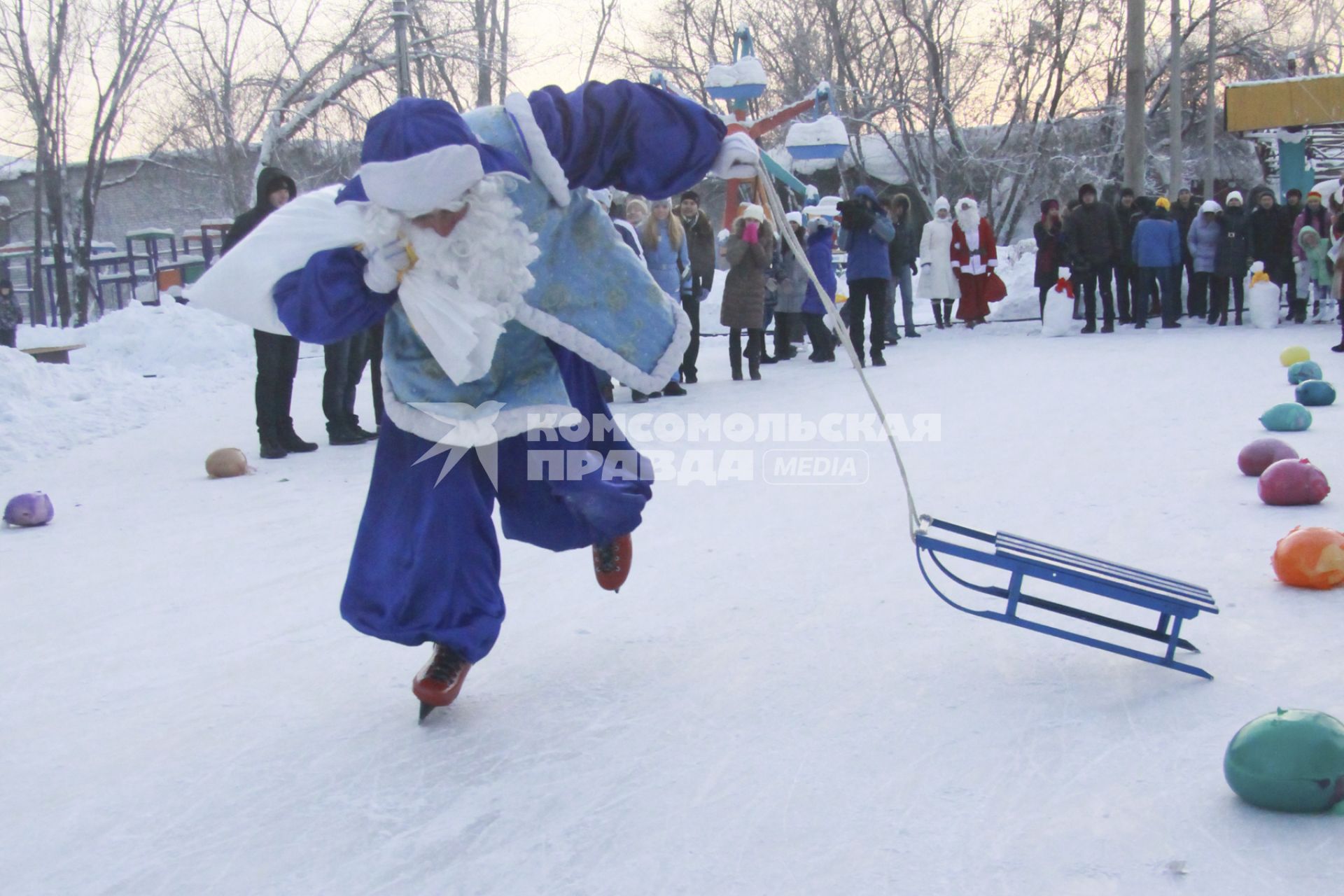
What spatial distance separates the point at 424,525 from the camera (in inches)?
116

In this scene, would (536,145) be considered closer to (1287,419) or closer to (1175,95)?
(1287,419)

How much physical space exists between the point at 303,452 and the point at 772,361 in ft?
18.8

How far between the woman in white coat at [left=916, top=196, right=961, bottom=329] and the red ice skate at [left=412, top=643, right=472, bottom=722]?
41.7 feet

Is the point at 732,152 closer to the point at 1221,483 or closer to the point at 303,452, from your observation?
the point at 1221,483

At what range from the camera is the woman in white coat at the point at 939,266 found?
49.7 feet

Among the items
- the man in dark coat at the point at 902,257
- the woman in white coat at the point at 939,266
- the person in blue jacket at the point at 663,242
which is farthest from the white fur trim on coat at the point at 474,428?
the woman in white coat at the point at 939,266

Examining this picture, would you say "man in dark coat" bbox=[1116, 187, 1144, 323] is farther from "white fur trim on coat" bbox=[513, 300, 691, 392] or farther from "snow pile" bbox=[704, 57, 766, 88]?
"white fur trim on coat" bbox=[513, 300, 691, 392]

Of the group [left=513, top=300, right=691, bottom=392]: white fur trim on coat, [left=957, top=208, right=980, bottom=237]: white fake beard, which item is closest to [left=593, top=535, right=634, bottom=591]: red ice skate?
[left=513, top=300, right=691, bottom=392]: white fur trim on coat

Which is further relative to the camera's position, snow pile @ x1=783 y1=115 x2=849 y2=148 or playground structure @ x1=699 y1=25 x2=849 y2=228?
snow pile @ x1=783 y1=115 x2=849 y2=148

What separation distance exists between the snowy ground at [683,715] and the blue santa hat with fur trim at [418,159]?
4.19ft

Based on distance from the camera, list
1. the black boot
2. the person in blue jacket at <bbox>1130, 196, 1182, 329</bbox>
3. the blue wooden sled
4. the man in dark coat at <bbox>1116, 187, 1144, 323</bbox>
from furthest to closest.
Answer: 1. the man in dark coat at <bbox>1116, 187, 1144, 323</bbox>
2. the person in blue jacket at <bbox>1130, 196, 1182, 329</bbox>
3. the black boot
4. the blue wooden sled

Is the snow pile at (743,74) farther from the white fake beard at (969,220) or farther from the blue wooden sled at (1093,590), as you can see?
the white fake beard at (969,220)

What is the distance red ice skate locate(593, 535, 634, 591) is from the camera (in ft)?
11.3

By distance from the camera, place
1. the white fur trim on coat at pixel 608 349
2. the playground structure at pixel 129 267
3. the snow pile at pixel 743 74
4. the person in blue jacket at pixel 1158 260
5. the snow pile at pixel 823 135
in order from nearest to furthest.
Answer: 1. the white fur trim on coat at pixel 608 349
2. the snow pile at pixel 743 74
3. the snow pile at pixel 823 135
4. the person in blue jacket at pixel 1158 260
5. the playground structure at pixel 129 267
